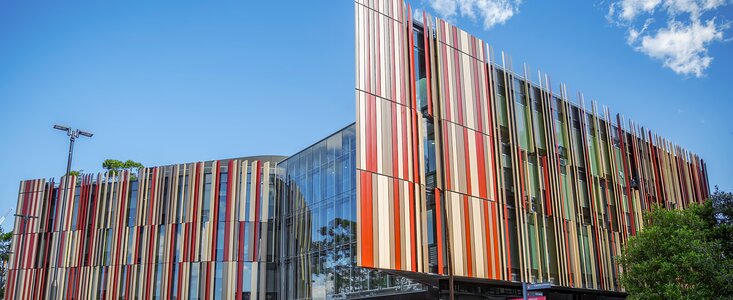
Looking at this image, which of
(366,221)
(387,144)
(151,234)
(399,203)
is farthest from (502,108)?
(151,234)

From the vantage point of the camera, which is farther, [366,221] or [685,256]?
[685,256]

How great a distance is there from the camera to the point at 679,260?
27938mm

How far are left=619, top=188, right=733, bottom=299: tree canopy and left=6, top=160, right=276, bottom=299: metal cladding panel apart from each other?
2361 cm

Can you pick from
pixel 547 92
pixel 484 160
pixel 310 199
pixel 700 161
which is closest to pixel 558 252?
pixel 484 160

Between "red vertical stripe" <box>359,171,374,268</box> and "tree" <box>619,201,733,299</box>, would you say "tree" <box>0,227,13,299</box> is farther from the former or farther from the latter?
"tree" <box>619,201,733,299</box>

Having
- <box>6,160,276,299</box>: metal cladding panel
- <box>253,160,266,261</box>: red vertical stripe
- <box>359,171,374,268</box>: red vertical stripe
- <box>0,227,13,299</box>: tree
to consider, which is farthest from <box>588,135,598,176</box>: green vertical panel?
<box>0,227,13,299</box>: tree

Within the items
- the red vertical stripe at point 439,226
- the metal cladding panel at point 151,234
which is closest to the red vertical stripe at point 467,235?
the red vertical stripe at point 439,226

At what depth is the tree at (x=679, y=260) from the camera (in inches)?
1070

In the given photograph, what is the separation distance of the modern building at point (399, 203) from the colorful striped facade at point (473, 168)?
3.4 inches

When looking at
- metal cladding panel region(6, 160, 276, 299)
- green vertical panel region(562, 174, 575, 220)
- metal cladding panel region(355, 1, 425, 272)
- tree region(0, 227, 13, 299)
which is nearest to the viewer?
metal cladding panel region(355, 1, 425, 272)

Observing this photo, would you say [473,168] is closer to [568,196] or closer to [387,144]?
[387,144]

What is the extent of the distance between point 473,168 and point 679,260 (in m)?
9.67

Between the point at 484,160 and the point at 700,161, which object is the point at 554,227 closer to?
the point at 484,160

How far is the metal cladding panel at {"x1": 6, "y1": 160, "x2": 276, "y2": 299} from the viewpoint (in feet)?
141
